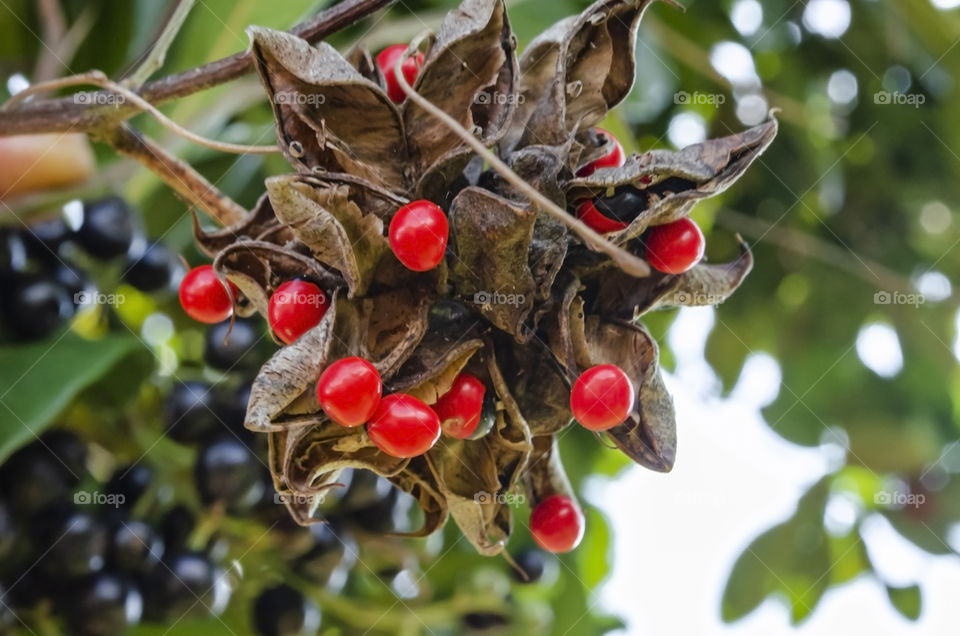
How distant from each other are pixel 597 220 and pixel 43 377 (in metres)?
0.72

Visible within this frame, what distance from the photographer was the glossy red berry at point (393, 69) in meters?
0.75

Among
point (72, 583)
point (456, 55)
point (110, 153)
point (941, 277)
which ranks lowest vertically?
point (941, 277)

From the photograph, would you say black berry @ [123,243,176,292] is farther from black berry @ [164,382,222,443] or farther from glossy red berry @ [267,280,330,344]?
glossy red berry @ [267,280,330,344]

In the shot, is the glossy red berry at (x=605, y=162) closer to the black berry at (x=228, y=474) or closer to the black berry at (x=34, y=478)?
the black berry at (x=228, y=474)

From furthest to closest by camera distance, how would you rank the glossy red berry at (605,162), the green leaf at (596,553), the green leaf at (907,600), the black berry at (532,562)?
the green leaf at (596,553) → the green leaf at (907,600) → the black berry at (532,562) → the glossy red berry at (605,162)

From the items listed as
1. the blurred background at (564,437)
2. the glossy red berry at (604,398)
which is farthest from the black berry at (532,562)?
the glossy red berry at (604,398)

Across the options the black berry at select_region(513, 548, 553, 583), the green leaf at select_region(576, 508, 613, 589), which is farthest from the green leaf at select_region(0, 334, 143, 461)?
the green leaf at select_region(576, 508, 613, 589)

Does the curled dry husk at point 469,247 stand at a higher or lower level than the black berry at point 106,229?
higher

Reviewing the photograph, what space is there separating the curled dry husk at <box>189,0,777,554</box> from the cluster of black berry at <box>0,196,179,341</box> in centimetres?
53

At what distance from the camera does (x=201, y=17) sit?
4.21ft

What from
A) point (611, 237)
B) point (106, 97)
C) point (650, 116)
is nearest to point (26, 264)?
point (106, 97)

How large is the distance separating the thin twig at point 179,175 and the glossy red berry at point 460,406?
0.84 ft

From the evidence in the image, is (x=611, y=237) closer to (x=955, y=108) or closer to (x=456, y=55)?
(x=456, y=55)

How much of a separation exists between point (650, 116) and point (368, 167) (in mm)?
1142
